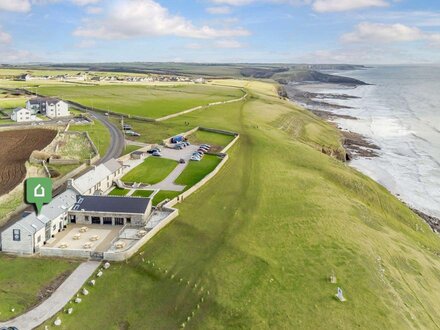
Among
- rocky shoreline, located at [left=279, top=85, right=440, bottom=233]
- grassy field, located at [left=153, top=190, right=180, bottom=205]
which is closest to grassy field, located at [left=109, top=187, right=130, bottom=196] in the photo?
grassy field, located at [left=153, top=190, right=180, bottom=205]

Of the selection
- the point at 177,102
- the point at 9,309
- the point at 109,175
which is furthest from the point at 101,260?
the point at 177,102

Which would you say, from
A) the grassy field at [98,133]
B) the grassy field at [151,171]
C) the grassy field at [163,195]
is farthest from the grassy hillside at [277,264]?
the grassy field at [98,133]

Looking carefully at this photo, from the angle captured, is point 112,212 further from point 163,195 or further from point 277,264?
point 277,264

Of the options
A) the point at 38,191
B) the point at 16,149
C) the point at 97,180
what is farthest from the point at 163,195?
the point at 16,149

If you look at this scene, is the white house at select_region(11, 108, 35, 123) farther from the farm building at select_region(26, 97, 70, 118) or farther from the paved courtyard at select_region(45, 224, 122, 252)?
the paved courtyard at select_region(45, 224, 122, 252)

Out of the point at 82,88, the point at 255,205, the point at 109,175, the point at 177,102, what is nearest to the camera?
the point at 255,205

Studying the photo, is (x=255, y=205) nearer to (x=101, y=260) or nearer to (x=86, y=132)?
(x=101, y=260)
